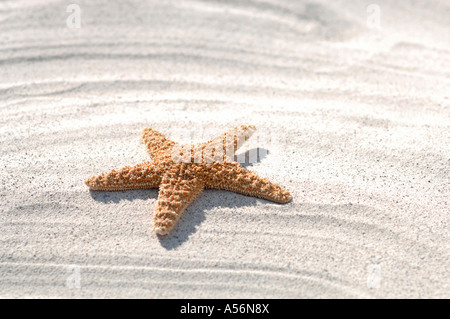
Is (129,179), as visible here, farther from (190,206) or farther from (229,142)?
(229,142)

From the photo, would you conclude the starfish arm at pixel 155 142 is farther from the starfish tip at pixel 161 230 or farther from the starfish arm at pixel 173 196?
the starfish tip at pixel 161 230

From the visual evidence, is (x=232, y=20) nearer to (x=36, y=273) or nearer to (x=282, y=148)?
(x=282, y=148)

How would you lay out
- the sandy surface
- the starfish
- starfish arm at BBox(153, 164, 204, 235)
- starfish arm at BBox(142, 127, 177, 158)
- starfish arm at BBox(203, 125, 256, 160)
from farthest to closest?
starfish arm at BBox(142, 127, 177, 158), starfish arm at BBox(203, 125, 256, 160), the starfish, starfish arm at BBox(153, 164, 204, 235), the sandy surface

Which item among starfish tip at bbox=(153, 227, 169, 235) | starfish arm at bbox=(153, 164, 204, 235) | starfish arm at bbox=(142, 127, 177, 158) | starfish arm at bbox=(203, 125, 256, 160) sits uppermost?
starfish arm at bbox=(203, 125, 256, 160)

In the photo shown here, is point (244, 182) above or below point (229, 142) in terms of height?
below

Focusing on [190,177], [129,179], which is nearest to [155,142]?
[129,179]

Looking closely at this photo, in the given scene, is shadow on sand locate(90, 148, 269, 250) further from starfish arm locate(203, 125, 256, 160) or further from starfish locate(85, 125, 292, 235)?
starfish arm locate(203, 125, 256, 160)

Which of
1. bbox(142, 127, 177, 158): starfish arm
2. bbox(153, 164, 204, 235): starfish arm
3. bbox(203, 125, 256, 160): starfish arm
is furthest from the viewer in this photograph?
bbox(142, 127, 177, 158): starfish arm

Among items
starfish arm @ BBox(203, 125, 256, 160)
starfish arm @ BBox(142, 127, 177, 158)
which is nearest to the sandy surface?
starfish arm @ BBox(142, 127, 177, 158)
